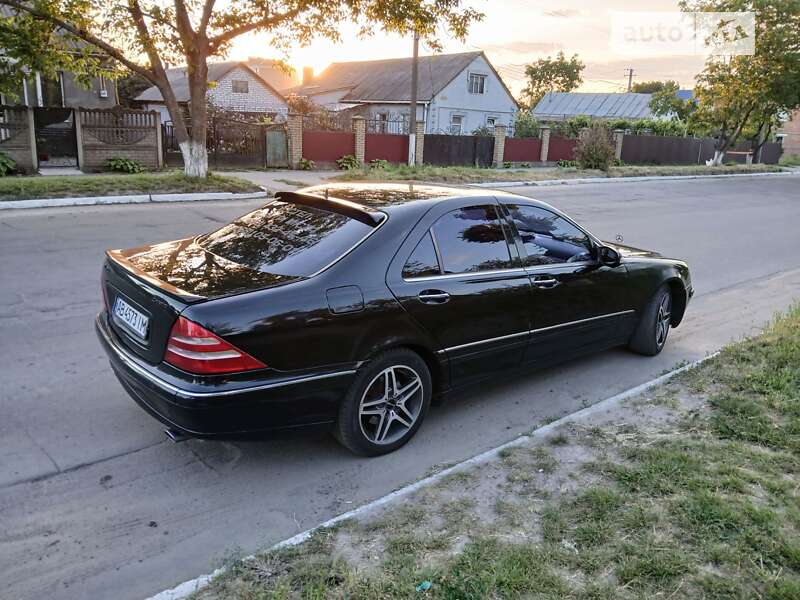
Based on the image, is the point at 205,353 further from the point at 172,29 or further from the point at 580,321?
the point at 172,29

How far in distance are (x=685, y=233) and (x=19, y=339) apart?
39.7 feet

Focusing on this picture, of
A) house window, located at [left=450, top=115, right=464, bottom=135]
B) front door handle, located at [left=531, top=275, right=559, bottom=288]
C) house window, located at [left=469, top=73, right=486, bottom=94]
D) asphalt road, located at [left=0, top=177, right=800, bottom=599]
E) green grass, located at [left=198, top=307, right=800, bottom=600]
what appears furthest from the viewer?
house window, located at [left=469, top=73, right=486, bottom=94]

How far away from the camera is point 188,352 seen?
10.7 ft

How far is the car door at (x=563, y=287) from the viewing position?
184 inches

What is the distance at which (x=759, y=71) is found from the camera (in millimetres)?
34500

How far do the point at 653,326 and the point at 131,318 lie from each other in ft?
14.1

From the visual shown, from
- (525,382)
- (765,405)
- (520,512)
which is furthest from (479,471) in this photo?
(765,405)

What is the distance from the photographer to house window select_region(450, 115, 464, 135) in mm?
45125

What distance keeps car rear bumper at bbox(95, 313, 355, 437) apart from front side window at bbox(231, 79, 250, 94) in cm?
4272

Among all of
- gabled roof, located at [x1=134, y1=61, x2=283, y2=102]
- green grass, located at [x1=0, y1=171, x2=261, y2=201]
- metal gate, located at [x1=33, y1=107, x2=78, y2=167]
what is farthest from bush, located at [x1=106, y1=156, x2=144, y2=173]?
gabled roof, located at [x1=134, y1=61, x2=283, y2=102]

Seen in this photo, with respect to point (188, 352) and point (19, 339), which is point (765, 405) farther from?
point (19, 339)

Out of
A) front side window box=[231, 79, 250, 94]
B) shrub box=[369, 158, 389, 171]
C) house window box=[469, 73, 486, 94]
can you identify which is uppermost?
house window box=[469, 73, 486, 94]

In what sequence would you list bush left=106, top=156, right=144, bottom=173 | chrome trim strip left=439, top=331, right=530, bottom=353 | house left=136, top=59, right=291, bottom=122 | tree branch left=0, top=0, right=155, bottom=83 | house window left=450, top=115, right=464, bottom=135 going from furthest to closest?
house window left=450, top=115, right=464, bottom=135 → house left=136, top=59, right=291, bottom=122 → bush left=106, top=156, right=144, bottom=173 → tree branch left=0, top=0, right=155, bottom=83 → chrome trim strip left=439, top=331, right=530, bottom=353

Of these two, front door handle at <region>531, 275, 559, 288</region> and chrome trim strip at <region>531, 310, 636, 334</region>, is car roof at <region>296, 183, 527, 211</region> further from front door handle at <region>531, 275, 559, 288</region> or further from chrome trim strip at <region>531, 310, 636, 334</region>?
chrome trim strip at <region>531, 310, 636, 334</region>
